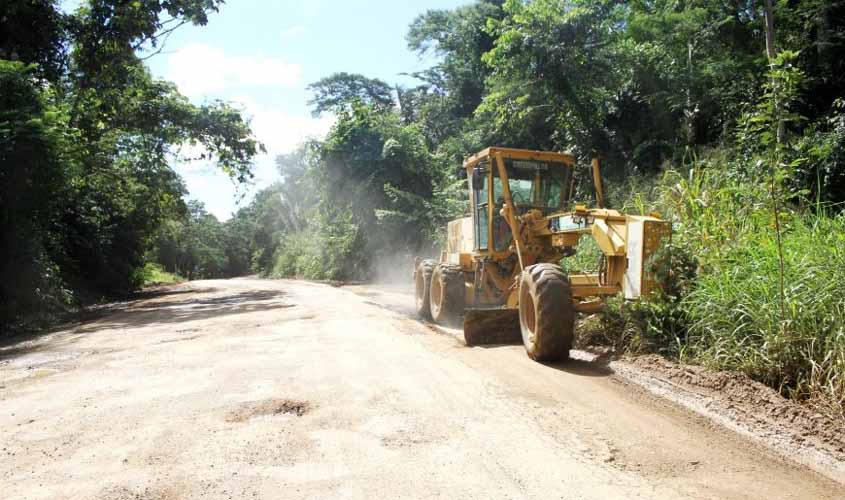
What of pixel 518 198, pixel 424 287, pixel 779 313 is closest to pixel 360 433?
pixel 779 313

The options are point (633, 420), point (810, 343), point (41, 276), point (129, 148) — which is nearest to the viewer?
point (633, 420)

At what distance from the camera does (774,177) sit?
496 centimetres

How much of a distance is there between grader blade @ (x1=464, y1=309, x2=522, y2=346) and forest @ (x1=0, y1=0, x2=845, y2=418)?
3.93 feet

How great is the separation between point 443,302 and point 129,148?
1693 cm

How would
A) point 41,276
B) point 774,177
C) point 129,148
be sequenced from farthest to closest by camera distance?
point 129,148 < point 41,276 < point 774,177

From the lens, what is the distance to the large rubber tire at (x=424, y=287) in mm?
10555

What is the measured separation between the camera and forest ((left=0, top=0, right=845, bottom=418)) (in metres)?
5.34

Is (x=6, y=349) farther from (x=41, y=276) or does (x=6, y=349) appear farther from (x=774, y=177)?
(x=774, y=177)

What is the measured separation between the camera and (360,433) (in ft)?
13.2

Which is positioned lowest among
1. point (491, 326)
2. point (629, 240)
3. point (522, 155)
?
point (491, 326)

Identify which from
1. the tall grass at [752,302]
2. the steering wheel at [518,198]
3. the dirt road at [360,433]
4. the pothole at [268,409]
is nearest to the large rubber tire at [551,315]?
the dirt road at [360,433]

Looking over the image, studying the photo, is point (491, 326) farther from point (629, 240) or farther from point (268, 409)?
point (268, 409)

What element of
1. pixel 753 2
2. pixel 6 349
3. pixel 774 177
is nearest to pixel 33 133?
pixel 6 349

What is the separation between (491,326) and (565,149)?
12925 millimetres
